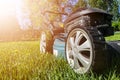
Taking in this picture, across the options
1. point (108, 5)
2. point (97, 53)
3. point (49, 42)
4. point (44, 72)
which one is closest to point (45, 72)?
point (44, 72)

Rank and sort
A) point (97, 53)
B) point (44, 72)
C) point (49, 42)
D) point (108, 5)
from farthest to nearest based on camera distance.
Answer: point (108, 5)
point (49, 42)
point (44, 72)
point (97, 53)

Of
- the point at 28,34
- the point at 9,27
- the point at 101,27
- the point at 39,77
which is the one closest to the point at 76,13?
the point at 101,27

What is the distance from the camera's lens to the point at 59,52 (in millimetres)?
6770

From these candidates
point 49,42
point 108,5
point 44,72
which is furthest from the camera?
point 108,5

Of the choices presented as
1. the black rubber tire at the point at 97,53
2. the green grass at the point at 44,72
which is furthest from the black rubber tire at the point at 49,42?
the black rubber tire at the point at 97,53

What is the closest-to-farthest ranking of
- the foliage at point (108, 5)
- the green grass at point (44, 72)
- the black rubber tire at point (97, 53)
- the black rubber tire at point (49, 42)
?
the black rubber tire at point (97, 53), the green grass at point (44, 72), the black rubber tire at point (49, 42), the foliage at point (108, 5)

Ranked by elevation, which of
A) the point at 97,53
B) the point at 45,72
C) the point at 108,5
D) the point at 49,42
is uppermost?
the point at 108,5

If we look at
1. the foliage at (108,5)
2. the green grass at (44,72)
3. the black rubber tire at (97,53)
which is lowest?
the green grass at (44,72)

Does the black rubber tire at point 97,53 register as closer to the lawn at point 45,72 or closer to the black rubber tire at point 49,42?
the lawn at point 45,72

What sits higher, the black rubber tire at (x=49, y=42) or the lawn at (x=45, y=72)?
the black rubber tire at (x=49, y=42)

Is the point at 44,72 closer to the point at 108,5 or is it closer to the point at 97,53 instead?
the point at 97,53

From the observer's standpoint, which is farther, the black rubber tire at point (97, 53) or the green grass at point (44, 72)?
the green grass at point (44, 72)

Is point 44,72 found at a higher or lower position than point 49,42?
lower

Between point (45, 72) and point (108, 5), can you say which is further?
point (108, 5)
